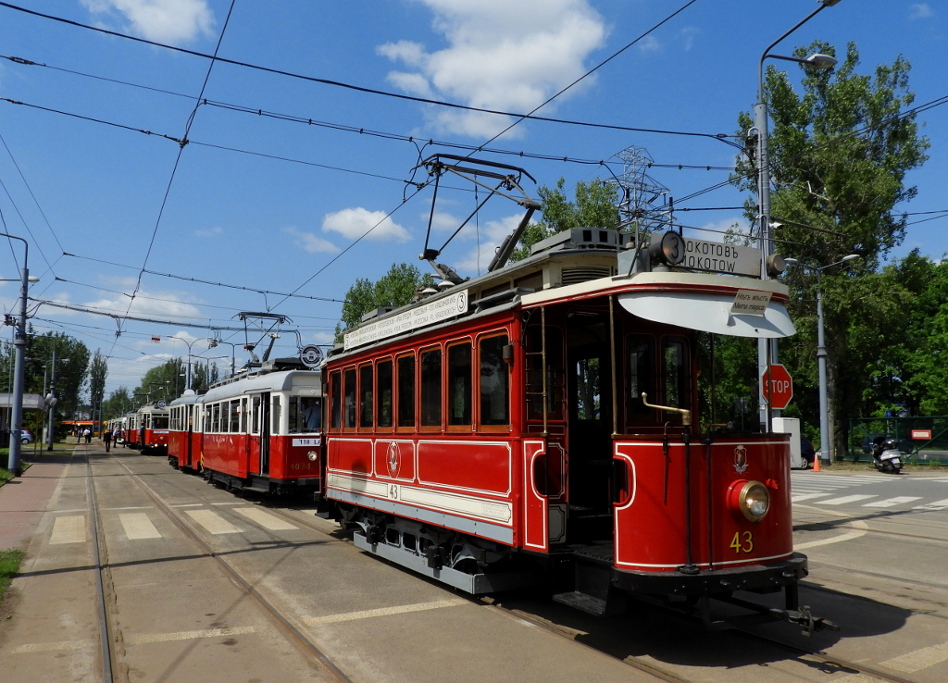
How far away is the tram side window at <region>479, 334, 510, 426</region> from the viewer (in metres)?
6.92

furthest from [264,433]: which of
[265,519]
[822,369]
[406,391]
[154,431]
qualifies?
[154,431]

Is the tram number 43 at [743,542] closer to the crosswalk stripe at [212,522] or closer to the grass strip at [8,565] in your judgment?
the grass strip at [8,565]

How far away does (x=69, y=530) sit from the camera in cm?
1310

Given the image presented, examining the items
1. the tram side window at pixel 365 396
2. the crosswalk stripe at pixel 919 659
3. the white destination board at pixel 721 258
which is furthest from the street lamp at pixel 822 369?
the crosswalk stripe at pixel 919 659

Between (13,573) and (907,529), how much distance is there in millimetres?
12875

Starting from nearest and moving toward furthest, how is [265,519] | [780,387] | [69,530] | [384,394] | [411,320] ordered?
[411,320], [384,394], [780,387], [69,530], [265,519]

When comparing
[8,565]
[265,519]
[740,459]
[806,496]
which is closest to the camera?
[740,459]

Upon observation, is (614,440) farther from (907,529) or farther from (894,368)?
(894,368)

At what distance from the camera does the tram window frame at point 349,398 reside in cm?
1079

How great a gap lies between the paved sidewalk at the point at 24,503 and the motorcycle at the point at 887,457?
77.9 feet

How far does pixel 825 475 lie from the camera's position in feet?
82.7

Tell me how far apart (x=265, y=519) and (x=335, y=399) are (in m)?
4.08

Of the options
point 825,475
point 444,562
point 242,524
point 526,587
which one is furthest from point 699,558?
point 825,475

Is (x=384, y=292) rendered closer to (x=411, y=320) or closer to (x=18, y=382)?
(x=18, y=382)
